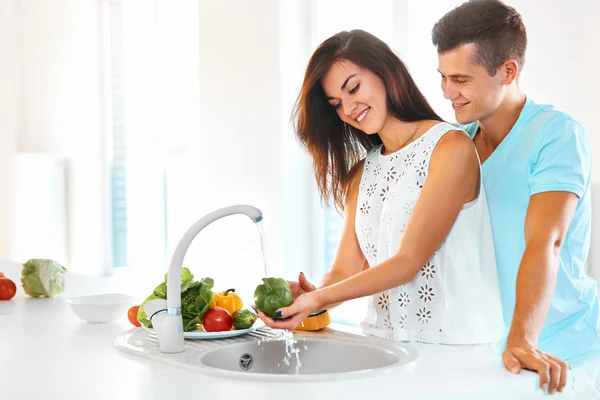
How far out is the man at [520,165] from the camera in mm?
1989

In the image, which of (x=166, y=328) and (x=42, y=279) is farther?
(x=42, y=279)

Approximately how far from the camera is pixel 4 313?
2.40 m

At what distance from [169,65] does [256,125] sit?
1.78 meters

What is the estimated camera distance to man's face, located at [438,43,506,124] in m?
2.14

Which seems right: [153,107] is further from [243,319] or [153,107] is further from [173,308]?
[173,308]

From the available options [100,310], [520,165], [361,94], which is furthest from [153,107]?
[520,165]

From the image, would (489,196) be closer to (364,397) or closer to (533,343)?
(533,343)

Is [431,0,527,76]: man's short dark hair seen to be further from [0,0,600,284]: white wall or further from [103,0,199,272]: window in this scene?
[103,0,199,272]: window

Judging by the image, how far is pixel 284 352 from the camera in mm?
1998

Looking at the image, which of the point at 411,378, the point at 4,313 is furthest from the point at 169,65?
the point at 411,378

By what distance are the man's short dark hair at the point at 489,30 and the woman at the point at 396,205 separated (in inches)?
7.4

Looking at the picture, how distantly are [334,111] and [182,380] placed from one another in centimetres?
108

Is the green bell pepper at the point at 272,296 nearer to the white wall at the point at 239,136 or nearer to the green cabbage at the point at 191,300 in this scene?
the green cabbage at the point at 191,300

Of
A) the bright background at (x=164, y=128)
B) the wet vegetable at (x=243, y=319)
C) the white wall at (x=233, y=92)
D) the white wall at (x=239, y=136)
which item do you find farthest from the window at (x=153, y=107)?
the wet vegetable at (x=243, y=319)
